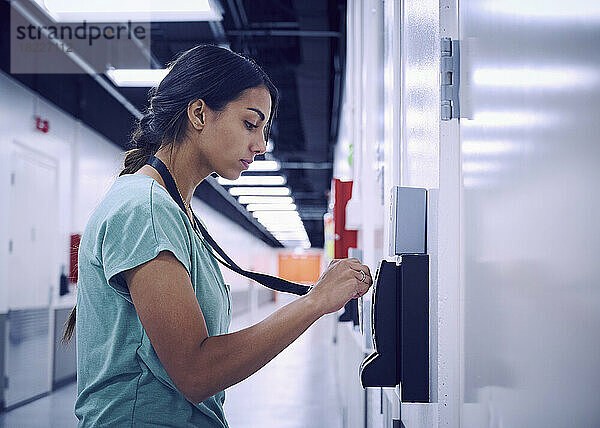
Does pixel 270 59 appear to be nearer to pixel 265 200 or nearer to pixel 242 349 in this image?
pixel 242 349

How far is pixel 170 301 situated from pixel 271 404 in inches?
219

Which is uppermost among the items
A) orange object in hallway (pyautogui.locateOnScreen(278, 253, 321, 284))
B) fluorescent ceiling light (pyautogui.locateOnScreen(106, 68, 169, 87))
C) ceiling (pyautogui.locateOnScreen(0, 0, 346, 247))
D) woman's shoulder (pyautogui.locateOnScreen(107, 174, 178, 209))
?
ceiling (pyautogui.locateOnScreen(0, 0, 346, 247))

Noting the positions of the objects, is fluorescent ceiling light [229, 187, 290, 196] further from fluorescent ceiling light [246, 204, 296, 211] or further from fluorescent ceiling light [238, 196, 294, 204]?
fluorescent ceiling light [246, 204, 296, 211]

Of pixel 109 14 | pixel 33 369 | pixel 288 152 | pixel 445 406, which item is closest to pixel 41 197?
pixel 33 369

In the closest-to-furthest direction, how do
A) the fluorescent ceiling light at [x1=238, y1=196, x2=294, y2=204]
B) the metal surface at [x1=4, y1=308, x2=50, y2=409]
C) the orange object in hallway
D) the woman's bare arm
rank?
the woman's bare arm
the metal surface at [x1=4, y1=308, x2=50, y2=409]
the fluorescent ceiling light at [x1=238, y1=196, x2=294, y2=204]
the orange object in hallway

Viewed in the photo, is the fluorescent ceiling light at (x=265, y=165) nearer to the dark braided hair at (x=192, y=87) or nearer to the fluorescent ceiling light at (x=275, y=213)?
the fluorescent ceiling light at (x=275, y=213)

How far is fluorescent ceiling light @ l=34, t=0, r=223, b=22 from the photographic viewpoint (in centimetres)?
443

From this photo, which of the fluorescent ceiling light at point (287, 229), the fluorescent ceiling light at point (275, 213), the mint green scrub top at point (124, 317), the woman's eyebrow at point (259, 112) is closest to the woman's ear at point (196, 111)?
the woman's eyebrow at point (259, 112)

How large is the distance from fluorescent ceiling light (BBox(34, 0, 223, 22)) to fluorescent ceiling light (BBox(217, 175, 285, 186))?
7651 millimetres

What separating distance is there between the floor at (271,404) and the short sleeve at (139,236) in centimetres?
451

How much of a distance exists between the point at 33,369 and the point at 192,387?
6.21 m

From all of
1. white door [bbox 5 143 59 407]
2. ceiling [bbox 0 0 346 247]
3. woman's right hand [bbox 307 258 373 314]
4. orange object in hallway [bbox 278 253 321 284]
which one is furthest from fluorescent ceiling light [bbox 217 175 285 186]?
orange object in hallway [bbox 278 253 321 284]

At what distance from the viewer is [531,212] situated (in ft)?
2.49

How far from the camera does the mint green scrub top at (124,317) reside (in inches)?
41.6
